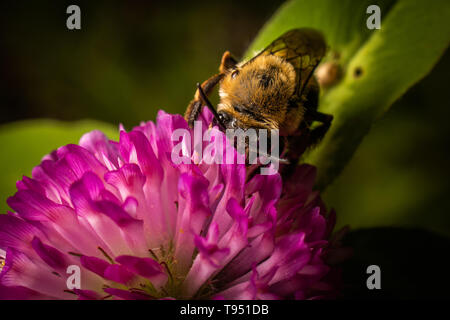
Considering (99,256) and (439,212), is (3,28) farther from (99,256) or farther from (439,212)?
(439,212)

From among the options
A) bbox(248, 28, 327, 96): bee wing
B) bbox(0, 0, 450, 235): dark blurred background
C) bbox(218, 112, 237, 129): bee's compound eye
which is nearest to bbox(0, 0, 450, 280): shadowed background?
bbox(0, 0, 450, 235): dark blurred background

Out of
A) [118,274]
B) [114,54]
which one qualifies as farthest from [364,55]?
[114,54]

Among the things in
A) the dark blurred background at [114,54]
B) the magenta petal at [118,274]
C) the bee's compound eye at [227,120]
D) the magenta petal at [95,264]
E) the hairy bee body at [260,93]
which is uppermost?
the dark blurred background at [114,54]

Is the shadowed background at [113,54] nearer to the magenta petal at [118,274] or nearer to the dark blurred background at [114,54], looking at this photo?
the dark blurred background at [114,54]

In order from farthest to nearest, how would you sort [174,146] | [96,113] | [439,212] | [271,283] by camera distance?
[96,113] → [439,212] → [174,146] → [271,283]

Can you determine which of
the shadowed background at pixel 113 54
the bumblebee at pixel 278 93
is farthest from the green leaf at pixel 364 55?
the shadowed background at pixel 113 54

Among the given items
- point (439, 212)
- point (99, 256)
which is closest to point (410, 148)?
point (439, 212)

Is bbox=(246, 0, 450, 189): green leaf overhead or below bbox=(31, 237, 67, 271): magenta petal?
overhead

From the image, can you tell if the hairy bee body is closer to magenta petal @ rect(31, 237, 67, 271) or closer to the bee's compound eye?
the bee's compound eye
